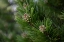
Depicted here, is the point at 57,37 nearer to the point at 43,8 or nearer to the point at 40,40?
the point at 40,40

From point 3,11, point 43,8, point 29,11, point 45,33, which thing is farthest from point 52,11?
point 3,11

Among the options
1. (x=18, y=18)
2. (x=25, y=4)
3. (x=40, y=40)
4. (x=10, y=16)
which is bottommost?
(x=40, y=40)

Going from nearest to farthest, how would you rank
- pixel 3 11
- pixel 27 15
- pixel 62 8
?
1. pixel 27 15
2. pixel 62 8
3. pixel 3 11

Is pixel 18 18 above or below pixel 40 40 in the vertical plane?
above

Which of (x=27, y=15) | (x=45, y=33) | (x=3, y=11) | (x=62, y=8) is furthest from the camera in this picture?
(x=3, y=11)

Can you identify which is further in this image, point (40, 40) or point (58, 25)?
point (58, 25)

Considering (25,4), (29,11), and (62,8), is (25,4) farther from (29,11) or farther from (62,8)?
(62,8)
